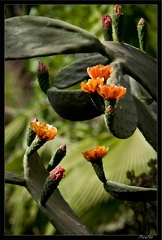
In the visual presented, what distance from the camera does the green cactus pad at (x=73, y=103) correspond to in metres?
2.00

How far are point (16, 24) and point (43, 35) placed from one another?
0.09m

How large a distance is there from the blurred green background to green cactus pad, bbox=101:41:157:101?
0.65 m

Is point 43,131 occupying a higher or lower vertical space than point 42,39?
lower

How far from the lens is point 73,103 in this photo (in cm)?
200

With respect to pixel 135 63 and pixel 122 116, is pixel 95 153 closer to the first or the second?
pixel 122 116

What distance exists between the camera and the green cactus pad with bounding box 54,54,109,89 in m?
2.06

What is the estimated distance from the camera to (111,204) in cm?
396

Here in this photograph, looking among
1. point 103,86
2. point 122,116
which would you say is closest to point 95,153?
point 122,116

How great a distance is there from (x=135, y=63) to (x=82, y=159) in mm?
1964

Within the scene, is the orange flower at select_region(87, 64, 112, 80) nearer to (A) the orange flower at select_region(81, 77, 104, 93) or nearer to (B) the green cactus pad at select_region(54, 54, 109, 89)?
(A) the orange flower at select_region(81, 77, 104, 93)

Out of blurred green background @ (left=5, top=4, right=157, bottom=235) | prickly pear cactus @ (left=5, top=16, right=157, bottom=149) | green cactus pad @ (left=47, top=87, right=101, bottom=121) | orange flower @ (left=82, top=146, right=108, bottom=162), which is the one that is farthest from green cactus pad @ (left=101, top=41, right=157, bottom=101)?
blurred green background @ (left=5, top=4, right=157, bottom=235)

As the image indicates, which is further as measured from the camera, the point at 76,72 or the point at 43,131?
the point at 76,72

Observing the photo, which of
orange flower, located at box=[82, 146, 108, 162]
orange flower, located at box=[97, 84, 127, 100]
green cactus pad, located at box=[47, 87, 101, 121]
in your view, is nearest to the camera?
orange flower, located at box=[97, 84, 127, 100]

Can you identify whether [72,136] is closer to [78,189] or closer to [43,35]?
[78,189]
